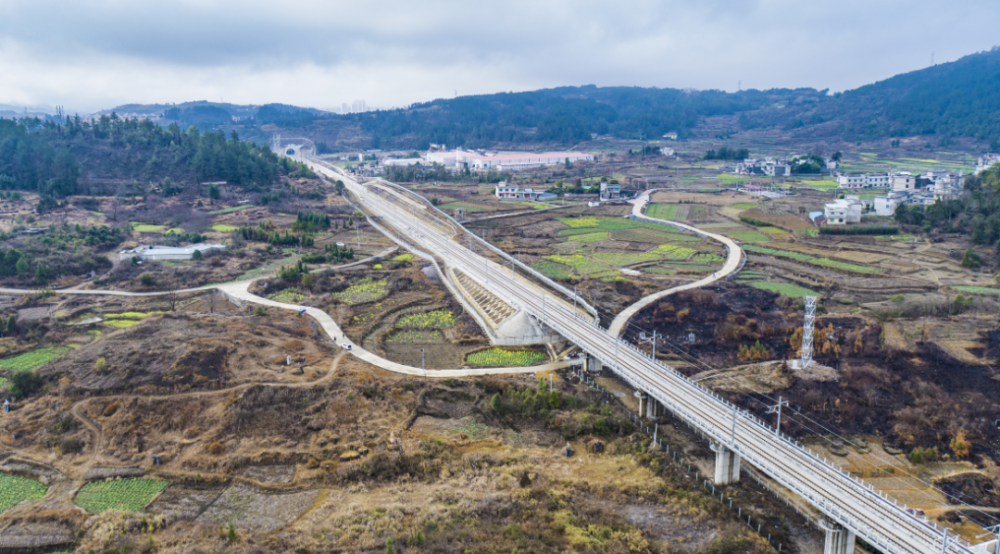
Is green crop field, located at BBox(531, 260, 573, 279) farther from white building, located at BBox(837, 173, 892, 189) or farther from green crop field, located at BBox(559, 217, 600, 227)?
white building, located at BBox(837, 173, 892, 189)

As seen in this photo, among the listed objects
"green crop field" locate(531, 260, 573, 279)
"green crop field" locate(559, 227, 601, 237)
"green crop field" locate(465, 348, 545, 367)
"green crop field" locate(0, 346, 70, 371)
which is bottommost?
"green crop field" locate(465, 348, 545, 367)

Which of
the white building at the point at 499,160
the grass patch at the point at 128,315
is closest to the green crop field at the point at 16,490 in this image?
the grass patch at the point at 128,315

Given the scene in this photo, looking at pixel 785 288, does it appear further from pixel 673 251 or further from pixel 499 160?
pixel 499 160

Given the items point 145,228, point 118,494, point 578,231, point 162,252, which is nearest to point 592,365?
point 118,494

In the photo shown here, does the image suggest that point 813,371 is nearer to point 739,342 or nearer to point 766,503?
point 739,342

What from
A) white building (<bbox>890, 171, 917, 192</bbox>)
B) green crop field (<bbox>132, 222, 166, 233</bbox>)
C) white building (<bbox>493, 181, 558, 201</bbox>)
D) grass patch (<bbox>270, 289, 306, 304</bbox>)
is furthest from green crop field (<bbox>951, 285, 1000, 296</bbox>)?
green crop field (<bbox>132, 222, 166, 233</bbox>)

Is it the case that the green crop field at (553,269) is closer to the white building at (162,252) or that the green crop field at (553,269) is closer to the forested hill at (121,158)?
the white building at (162,252)
